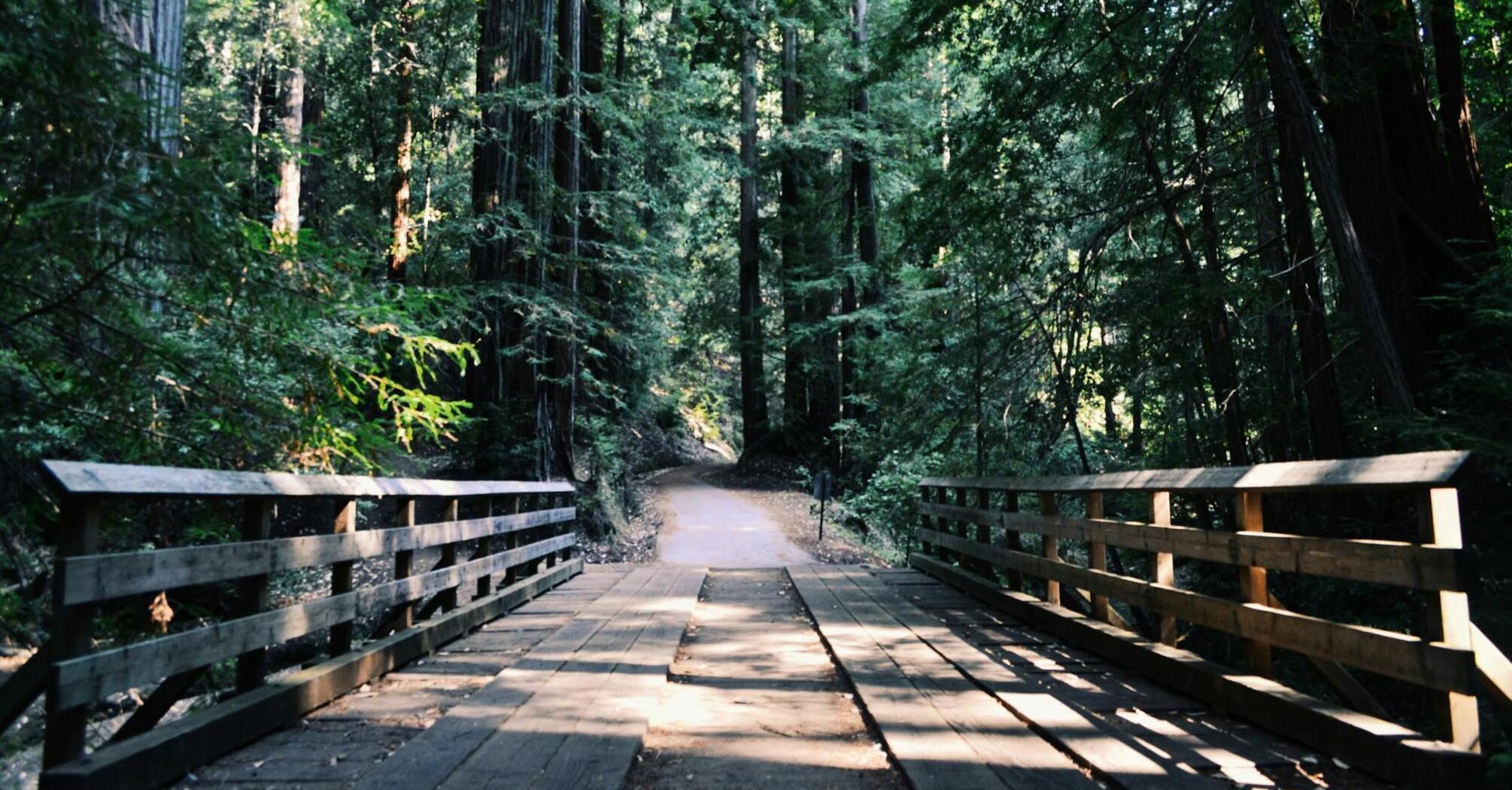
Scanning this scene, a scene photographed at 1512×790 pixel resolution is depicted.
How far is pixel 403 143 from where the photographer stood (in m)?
17.4

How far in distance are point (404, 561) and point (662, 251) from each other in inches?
596

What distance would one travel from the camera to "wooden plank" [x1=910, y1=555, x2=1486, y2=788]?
2939mm

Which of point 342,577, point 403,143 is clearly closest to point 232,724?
point 342,577

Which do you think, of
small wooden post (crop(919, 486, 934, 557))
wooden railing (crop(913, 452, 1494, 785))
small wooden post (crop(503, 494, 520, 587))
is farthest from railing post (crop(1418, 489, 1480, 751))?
small wooden post (crop(919, 486, 934, 557))

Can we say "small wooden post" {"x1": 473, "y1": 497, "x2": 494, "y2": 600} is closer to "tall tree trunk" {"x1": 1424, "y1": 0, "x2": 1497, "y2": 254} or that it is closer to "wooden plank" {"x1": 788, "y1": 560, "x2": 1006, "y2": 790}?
"wooden plank" {"x1": 788, "y1": 560, "x2": 1006, "y2": 790}

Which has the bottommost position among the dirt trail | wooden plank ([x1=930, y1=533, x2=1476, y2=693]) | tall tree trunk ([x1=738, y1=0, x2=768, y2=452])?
the dirt trail

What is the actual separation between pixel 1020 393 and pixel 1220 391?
2.18 meters

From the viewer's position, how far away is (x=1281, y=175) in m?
7.80

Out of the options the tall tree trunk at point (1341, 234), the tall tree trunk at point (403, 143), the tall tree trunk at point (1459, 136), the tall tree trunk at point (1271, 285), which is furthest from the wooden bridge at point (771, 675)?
the tall tree trunk at point (403, 143)

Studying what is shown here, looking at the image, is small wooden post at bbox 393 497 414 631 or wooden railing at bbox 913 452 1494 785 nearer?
wooden railing at bbox 913 452 1494 785

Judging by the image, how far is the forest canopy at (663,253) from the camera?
14.6 feet

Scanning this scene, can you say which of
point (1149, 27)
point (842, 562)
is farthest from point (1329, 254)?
point (842, 562)

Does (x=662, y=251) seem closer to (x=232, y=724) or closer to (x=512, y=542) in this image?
(x=512, y=542)

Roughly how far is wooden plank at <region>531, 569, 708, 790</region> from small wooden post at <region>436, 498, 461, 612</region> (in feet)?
4.26
